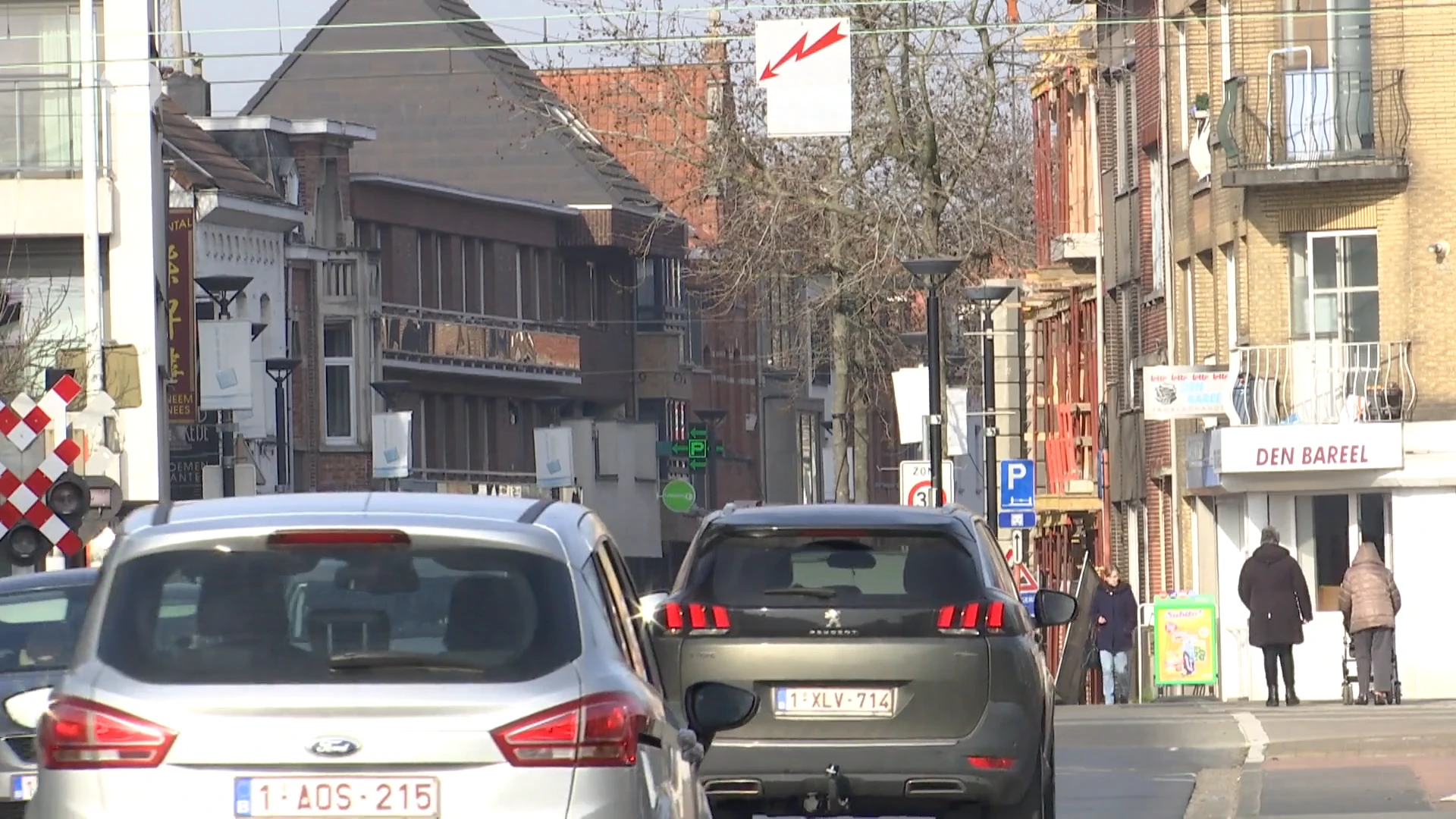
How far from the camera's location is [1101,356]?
Result: 167ft

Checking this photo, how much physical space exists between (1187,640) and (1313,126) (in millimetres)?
6517

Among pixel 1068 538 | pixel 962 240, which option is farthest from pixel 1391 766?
pixel 1068 538

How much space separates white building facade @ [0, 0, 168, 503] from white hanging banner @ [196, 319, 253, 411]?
898 centimetres

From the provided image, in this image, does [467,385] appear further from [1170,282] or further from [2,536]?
[2,536]

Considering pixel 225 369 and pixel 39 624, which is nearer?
pixel 39 624

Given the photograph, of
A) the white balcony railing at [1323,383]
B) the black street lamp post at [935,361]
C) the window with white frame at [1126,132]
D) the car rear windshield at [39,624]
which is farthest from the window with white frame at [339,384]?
the car rear windshield at [39,624]

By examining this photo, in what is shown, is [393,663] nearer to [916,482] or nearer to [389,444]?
[916,482]

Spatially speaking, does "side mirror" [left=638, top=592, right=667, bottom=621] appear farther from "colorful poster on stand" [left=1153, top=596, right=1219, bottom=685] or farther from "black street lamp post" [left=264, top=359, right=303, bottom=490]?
"black street lamp post" [left=264, top=359, right=303, bottom=490]

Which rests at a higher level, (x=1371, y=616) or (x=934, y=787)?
(x=934, y=787)

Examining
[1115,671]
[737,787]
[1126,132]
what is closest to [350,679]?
[737,787]

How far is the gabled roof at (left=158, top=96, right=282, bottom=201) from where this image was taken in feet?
207

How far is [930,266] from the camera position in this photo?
1342 inches

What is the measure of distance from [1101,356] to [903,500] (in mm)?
13917

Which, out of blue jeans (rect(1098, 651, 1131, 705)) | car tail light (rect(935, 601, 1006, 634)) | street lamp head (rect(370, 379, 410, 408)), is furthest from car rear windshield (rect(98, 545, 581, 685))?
street lamp head (rect(370, 379, 410, 408))
